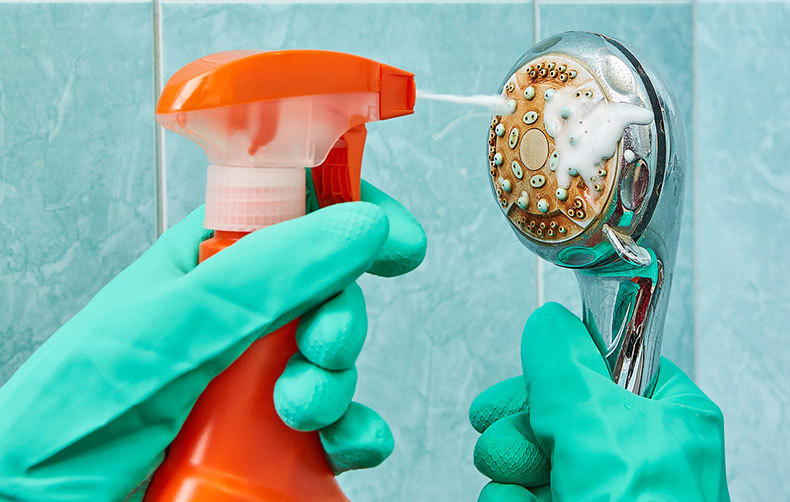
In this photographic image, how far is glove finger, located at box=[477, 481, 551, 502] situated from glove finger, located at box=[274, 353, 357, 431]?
101mm

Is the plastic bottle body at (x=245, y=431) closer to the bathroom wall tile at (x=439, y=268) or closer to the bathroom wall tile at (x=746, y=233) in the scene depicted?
the bathroom wall tile at (x=439, y=268)

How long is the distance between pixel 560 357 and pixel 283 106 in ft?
0.54

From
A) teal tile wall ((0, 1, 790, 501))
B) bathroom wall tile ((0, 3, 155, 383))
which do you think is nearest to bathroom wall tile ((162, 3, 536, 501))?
teal tile wall ((0, 1, 790, 501))

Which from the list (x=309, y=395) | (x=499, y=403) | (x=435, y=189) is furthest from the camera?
(x=435, y=189)

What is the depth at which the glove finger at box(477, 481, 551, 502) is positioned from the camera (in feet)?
1.21

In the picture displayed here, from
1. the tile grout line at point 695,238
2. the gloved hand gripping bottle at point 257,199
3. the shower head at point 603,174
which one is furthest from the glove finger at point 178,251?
the tile grout line at point 695,238

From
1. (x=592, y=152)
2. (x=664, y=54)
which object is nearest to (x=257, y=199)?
(x=592, y=152)

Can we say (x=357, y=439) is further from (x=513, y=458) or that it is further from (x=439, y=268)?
(x=439, y=268)

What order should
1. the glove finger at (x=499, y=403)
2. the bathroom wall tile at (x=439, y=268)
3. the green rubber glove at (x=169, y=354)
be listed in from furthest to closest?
the bathroom wall tile at (x=439, y=268)
the glove finger at (x=499, y=403)
the green rubber glove at (x=169, y=354)

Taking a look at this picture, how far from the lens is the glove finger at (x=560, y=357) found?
1.18ft

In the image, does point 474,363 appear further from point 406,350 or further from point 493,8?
point 493,8

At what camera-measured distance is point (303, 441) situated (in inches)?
13.2

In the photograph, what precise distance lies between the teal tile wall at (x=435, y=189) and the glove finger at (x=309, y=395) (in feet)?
0.66

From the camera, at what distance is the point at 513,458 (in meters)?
0.37
